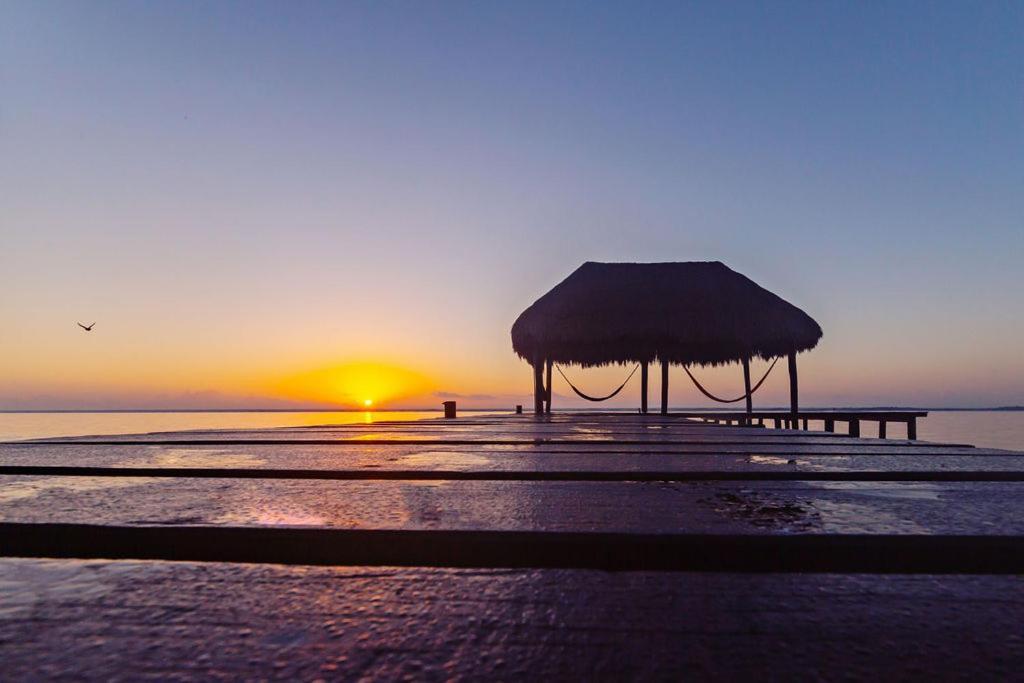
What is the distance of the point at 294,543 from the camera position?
2.26 ft

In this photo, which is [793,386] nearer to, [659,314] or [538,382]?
[659,314]

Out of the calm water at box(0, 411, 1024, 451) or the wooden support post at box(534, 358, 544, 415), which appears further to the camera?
the calm water at box(0, 411, 1024, 451)

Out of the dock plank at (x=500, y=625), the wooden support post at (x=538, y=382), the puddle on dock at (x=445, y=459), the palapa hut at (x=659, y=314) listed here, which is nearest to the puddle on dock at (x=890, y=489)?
the dock plank at (x=500, y=625)

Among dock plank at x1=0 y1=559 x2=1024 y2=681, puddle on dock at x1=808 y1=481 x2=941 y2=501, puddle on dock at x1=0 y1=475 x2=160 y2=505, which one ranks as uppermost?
dock plank at x1=0 y1=559 x2=1024 y2=681

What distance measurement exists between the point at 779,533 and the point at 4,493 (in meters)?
1.22

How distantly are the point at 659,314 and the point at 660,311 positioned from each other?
8cm

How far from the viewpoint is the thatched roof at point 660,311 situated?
12.4 metres

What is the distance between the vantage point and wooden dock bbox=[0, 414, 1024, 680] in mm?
394

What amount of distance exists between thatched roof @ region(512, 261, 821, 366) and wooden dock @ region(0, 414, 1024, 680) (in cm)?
1142

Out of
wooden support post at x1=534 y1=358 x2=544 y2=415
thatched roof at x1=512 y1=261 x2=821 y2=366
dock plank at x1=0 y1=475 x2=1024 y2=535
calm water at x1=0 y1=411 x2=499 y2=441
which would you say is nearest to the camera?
dock plank at x1=0 y1=475 x2=1024 y2=535

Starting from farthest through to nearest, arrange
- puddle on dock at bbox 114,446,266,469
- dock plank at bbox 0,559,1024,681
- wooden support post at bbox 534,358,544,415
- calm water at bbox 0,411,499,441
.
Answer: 1. calm water at bbox 0,411,499,441
2. wooden support post at bbox 534,358,544,415
3. puddle on dock at bbox 114,446,266,469
4. dock plank at bbox 0,559,1024,681

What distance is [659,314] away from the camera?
1247 centimetres

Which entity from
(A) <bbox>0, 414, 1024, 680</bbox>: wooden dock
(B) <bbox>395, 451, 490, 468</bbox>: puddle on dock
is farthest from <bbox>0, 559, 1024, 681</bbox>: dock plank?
(B) <bbox>395, 451, 490, 468</bbox>: puddle on dock

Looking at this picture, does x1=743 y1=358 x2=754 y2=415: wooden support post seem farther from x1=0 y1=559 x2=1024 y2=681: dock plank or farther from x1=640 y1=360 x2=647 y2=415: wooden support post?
x1=0 y1=559 x2=1024 y2=681: dock plank
